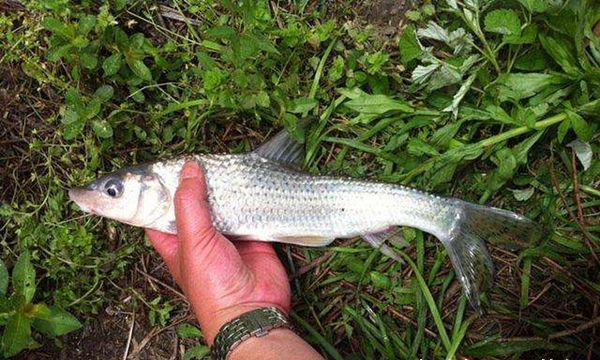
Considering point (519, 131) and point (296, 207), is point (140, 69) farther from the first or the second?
point (519, 131)

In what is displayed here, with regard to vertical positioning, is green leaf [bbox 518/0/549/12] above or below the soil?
above

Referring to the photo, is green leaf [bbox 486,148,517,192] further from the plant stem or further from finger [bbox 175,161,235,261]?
finger [bbox 175,161,235,261]

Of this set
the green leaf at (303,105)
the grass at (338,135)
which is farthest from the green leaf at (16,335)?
the green leaf at (303,105)

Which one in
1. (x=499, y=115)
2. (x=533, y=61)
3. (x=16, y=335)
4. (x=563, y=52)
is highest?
(x=563, y=52)

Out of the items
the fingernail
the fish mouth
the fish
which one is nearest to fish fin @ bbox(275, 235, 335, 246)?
the fish

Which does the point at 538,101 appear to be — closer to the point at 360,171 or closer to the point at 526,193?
the point at 526,193

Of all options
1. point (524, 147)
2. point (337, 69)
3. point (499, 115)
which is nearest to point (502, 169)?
point (524, 147)

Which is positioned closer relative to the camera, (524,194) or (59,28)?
(59,28)

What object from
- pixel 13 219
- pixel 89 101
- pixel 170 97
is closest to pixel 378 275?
pixel 170 97
